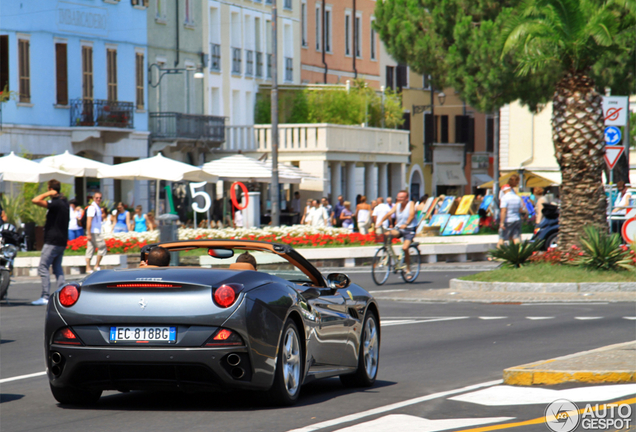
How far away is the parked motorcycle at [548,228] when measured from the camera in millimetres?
27312

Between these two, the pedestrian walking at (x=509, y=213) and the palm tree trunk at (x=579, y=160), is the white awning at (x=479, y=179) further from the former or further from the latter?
the palm tree trunk at (x=579, y=160)

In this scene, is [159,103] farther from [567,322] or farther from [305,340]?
[305,340]

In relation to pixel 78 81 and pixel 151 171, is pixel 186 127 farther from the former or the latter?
pixel 151 171

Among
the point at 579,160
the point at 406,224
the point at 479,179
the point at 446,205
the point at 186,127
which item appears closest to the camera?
the point at 579,160

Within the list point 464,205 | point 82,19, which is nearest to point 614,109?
point 464,205

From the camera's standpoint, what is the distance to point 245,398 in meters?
8.66

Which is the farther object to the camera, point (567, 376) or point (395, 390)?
point (395, 390)

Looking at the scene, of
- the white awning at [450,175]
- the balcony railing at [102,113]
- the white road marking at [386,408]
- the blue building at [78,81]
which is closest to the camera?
the white road marking at [386,408]

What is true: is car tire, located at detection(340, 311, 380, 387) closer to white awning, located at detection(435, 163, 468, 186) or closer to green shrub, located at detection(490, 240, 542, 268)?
green shrub, located at detection(490, 240, 542, 268)

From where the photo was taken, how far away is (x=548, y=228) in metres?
27.4

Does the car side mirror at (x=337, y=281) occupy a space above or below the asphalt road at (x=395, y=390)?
above

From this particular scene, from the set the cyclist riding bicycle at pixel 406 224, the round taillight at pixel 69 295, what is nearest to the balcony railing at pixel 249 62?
the cyclist riding bicycle at pixel 406 224

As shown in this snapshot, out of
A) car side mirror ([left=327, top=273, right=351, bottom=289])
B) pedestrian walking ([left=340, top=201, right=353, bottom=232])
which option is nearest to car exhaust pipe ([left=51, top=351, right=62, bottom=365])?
car side mirror ([left=327, top=273, right=351, bottom=289])

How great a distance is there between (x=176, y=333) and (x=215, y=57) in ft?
157
